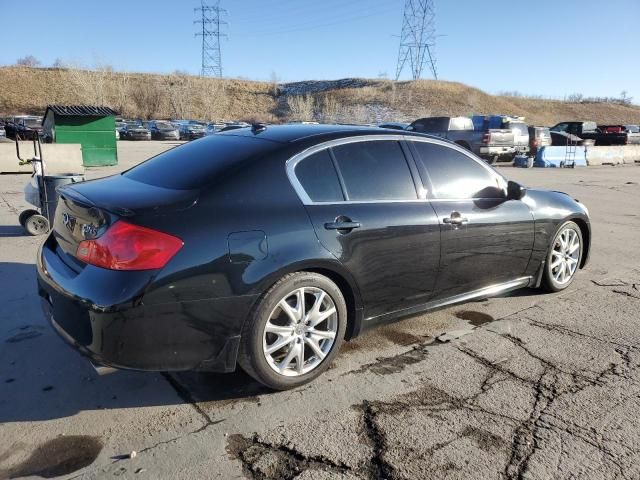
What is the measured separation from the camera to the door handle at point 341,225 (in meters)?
3.25

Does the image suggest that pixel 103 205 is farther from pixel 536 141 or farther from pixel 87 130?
pixel 536 141

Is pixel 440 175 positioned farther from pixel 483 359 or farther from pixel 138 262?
pixel 138 262

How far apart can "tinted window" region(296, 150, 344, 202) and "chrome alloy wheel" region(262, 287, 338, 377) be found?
61 cm

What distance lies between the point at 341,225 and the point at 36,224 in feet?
17.5

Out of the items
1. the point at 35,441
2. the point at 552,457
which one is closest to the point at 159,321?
the point at 35,441

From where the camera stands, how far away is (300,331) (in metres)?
3.21

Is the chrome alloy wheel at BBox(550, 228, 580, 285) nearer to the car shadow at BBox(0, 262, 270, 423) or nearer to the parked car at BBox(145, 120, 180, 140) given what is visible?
the car shadow at BBox(0, 262, 270, 423)

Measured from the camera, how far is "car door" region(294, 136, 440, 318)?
3.32 m

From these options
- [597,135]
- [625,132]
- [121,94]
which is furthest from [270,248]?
[121,94]

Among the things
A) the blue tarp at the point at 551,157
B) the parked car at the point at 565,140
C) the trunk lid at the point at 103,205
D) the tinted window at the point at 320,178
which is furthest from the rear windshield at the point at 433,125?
the trunk lid at the point at 103,205

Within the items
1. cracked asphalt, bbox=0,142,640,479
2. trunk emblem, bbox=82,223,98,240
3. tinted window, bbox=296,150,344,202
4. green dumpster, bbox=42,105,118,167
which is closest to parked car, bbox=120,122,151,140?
green dumpster, bbox=42,105,118,167

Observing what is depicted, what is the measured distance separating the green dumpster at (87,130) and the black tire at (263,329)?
15.0m

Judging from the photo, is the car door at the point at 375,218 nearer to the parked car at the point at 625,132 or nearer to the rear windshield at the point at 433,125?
the rear windshield at the point at 433,125

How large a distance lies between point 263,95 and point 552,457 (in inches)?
3278
